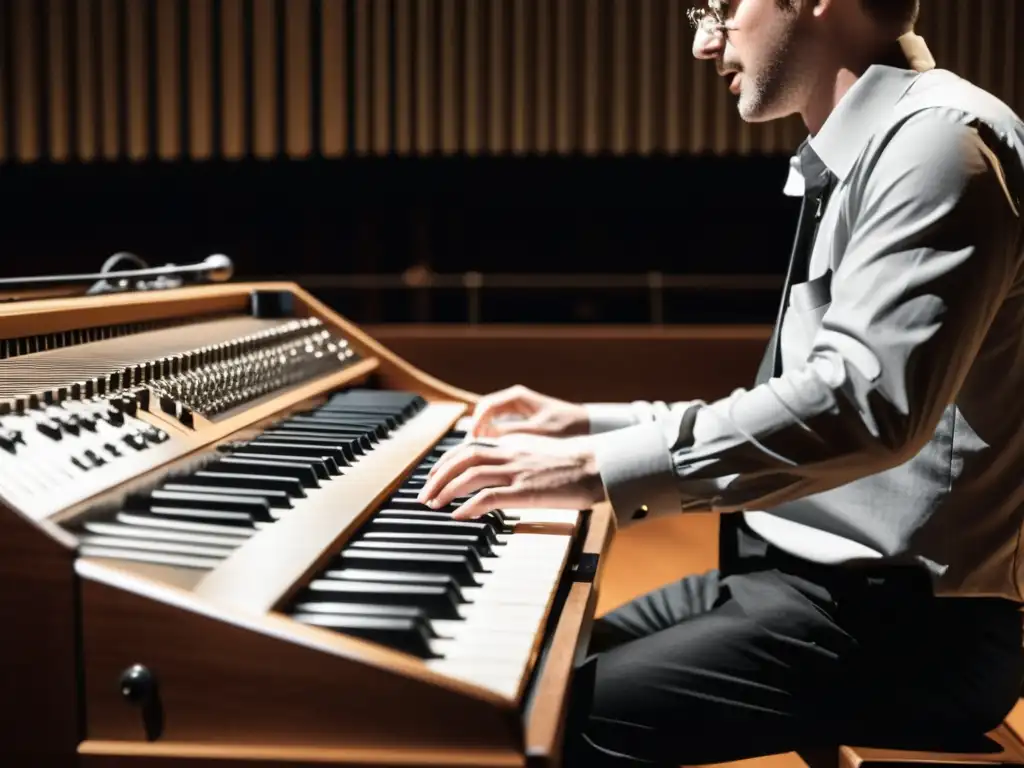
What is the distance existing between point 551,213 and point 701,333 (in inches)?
49.1

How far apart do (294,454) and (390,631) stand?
59 cm

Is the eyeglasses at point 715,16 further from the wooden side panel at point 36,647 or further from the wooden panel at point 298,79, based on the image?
the wooden panel at point 298,79

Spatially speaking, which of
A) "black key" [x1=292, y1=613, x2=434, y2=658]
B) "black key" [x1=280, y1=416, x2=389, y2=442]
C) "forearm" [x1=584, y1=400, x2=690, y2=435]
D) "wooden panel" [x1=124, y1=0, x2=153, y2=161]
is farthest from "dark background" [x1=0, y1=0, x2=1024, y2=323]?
"black key" [x1=292, y1=613, x2=434, y2=658]

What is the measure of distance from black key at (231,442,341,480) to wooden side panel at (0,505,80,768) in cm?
52

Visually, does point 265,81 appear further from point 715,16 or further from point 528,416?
point 715,16

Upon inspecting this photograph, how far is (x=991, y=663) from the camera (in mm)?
1315

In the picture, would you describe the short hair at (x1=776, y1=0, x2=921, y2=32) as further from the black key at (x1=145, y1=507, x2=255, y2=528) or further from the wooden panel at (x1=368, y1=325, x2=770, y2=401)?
the wooden panel at (x1=368, y1=325, x2=770, y2=401)

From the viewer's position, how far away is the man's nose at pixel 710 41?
147cm

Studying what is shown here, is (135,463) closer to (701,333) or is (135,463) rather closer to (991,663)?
(991,663)

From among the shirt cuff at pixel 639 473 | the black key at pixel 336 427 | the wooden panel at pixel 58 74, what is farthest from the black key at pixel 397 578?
the wooden panel at pixel 58 74

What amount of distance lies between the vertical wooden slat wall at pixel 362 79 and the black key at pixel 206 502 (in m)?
4.01

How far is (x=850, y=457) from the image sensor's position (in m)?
1.13

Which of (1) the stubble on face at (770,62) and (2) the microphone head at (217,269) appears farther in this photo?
(2) the microphone head at (217,269)

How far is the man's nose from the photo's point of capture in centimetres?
147
